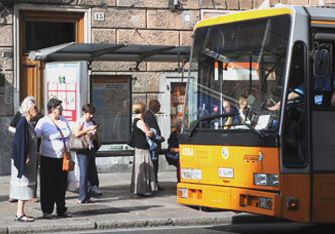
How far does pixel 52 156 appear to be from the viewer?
11.9m

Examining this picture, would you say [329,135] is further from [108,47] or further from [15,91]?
[15,91]

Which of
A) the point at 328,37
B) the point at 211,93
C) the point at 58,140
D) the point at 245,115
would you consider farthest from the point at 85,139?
the point at 328,37

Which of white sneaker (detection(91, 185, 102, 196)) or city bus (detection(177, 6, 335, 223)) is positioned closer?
city bus (detection(177, 6, 335, 223))

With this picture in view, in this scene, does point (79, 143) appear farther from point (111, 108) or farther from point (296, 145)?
point (296, 145)

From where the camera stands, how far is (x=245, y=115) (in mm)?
9695

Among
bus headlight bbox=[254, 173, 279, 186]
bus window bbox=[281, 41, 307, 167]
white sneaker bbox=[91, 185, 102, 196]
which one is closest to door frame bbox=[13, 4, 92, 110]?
white sneaker bbox=[91, 185, 102, 196]

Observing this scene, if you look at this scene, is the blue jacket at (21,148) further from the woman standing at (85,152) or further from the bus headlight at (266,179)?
the bus headlight at (266,179)

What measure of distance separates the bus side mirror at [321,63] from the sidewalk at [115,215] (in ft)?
12.7

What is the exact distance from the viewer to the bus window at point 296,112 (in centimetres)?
930

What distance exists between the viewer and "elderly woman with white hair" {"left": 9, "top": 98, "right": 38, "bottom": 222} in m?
11.5

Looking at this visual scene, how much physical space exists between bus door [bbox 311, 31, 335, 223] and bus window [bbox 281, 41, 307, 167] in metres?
0.13

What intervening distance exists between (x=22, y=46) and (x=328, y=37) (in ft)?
33.3

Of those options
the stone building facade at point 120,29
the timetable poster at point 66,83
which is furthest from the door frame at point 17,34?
the timetable poster at point 66,83

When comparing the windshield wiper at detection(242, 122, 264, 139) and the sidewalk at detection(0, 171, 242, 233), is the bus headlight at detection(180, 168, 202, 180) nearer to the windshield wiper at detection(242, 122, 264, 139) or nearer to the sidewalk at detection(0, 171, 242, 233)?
the windshield wiper at detection(242, 122, 264, 139)
